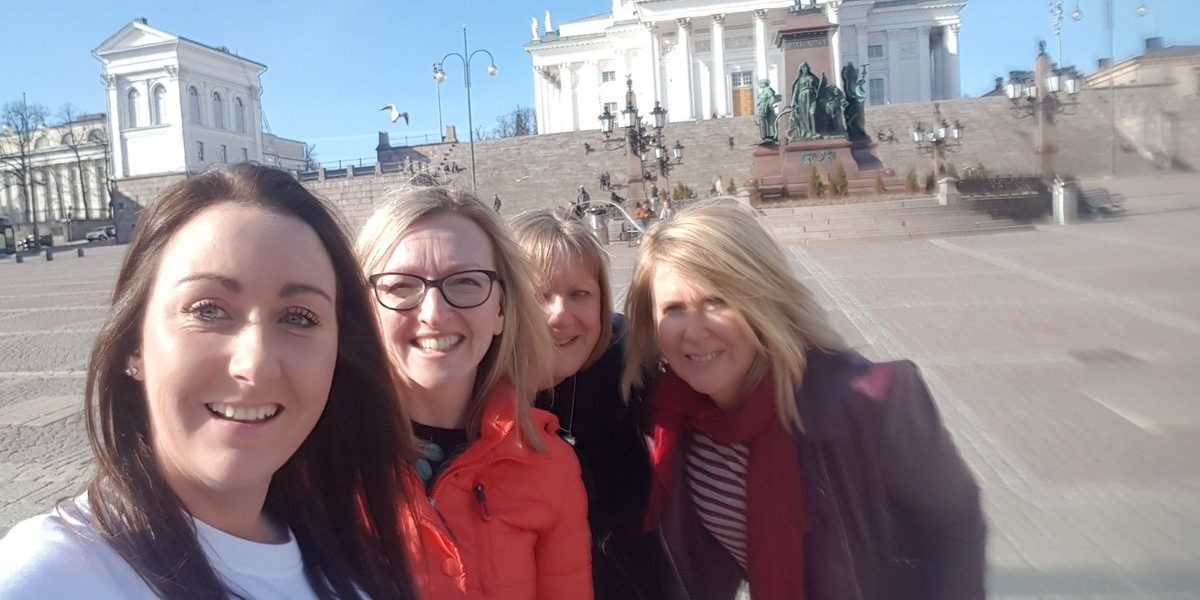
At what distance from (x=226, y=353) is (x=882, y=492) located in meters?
1.42

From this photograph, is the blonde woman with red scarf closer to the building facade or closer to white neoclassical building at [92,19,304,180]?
white neoclassical building at [92,19,304,180]

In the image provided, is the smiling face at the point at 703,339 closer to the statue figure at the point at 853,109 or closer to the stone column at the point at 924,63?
the statue figure at the point at 853,109

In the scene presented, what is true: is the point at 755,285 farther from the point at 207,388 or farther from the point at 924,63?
the point at 924,63

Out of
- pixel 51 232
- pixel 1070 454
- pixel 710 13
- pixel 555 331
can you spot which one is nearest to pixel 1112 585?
pixel 1070 454

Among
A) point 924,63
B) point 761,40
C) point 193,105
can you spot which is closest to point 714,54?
point 761,40

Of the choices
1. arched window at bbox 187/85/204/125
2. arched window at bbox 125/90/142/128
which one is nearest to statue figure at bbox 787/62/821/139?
arched window at bbox 187/85/204/125

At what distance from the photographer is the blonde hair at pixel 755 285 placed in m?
2.08

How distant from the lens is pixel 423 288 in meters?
1.95

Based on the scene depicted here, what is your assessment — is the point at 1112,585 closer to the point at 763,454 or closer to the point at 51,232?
the point at 763,454

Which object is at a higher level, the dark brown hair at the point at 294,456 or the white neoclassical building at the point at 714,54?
the white neoclassical building at the point at 714,54

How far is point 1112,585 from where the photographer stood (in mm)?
3541

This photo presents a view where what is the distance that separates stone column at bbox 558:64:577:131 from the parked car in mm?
33158

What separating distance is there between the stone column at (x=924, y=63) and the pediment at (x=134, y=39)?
176 ft

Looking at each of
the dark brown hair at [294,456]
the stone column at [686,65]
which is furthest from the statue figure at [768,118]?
the stone column at [686,65]
